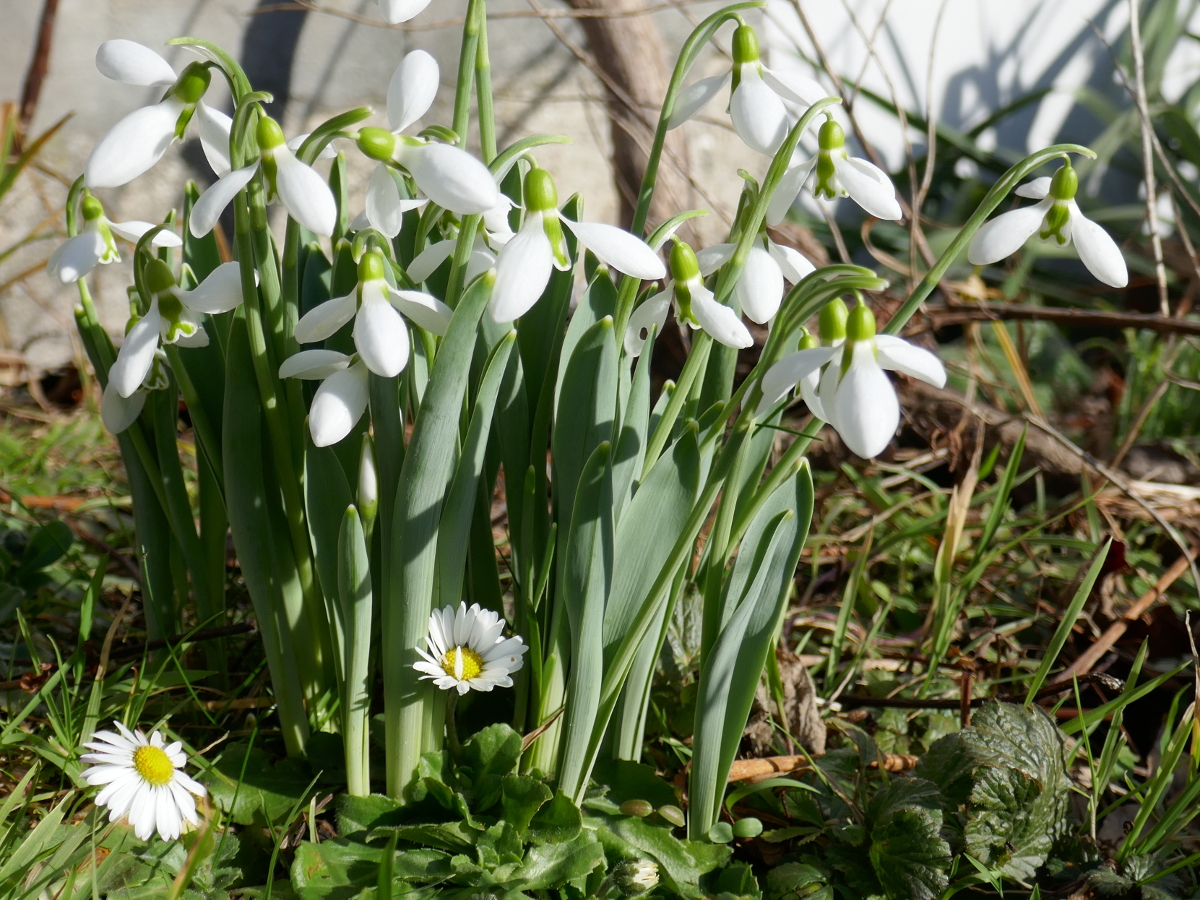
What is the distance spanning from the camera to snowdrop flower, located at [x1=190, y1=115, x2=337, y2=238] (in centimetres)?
66

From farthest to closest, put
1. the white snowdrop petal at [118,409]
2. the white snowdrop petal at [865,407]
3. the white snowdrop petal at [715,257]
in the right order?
the white snowdrop petal at [118,409], the white snowdrop petal at [715,257], the white snowdrop petal at [865,407]

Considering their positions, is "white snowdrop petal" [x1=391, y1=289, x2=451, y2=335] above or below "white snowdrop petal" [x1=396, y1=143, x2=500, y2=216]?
below

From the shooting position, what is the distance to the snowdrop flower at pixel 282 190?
26.2 inches

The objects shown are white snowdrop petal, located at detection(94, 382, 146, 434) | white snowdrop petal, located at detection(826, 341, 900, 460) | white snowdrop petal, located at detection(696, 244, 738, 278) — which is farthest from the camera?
white snowdrop petal, located at detection(94, 382, 146, 434)

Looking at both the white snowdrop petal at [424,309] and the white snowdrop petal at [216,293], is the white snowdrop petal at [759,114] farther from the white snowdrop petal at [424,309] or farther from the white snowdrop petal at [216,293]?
the white snowdrop petal at [216,293]

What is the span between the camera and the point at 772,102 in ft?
2.54

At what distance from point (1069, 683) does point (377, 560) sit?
1.04m

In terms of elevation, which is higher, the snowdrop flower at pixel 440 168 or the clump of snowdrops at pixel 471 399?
the snowdrop flower at pixel 440 168

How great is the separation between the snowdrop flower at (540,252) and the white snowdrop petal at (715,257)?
156 millimetres

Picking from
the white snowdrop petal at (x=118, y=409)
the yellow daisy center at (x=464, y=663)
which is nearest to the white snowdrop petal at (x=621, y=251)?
the yellow daisy center at (x=464, y=663)

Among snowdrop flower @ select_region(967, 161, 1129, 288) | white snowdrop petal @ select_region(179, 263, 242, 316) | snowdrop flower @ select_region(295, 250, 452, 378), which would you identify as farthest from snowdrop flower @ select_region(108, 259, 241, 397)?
snowdrop flower @ select_region(967, 161, 1129, 288)

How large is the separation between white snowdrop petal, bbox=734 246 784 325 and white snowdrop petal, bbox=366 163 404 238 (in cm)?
31

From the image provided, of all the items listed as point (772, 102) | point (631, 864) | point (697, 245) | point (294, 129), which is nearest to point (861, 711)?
point (631, 864)

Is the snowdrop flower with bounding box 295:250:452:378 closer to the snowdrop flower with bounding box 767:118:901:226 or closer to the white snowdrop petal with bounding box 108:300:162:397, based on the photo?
the white snowdrop petal with bounding box 108:300:162:397
